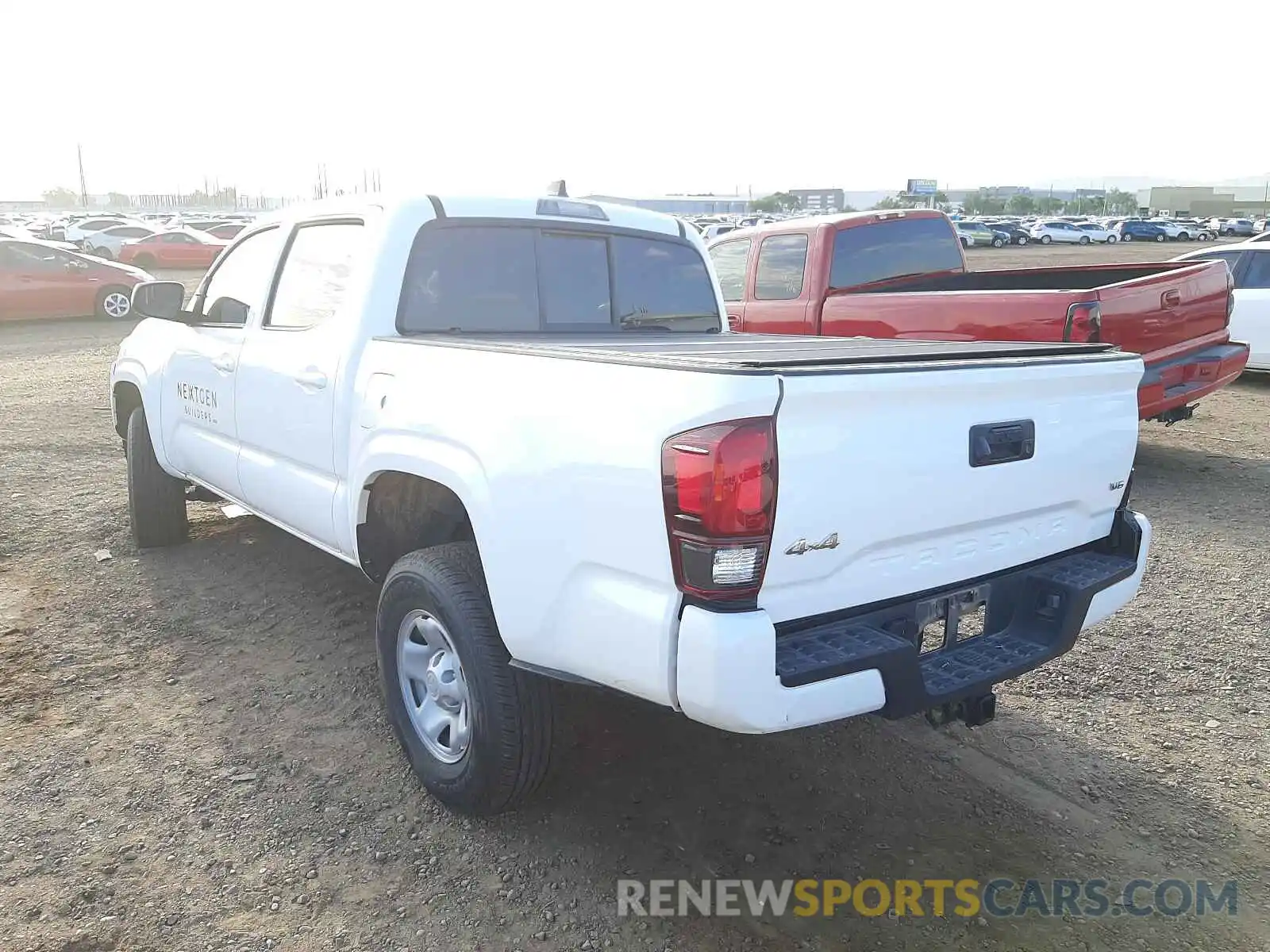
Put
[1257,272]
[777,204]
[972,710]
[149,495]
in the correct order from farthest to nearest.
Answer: [777,204] < [1257,272] < [149,495] < [972,710]

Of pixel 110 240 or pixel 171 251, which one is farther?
pixel 110 240

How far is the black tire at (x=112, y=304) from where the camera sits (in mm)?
18438

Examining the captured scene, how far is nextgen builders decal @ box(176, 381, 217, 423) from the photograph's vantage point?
4.82 m

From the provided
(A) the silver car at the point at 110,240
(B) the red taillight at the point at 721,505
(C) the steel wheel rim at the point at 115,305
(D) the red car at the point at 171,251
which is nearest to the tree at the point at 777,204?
(A) the silver car at the point at 110,240

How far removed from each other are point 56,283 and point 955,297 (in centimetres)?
1670

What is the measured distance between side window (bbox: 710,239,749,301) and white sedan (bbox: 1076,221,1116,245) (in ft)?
177

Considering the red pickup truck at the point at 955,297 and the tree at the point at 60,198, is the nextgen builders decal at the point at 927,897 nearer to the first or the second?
the red pickup truck at the point at 955,297

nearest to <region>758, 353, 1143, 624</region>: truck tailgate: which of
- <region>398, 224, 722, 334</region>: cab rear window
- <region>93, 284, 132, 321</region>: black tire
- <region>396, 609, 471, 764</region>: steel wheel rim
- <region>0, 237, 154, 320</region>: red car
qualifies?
<region>396, 609, 471, 764</region>: steel wheel rim

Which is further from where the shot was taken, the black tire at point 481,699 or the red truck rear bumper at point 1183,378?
the red truck rear bumper at point 1183,378

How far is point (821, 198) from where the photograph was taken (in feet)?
507

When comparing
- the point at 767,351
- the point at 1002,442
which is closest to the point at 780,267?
the point at 767,351

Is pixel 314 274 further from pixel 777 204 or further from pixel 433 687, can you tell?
pixel 777 204

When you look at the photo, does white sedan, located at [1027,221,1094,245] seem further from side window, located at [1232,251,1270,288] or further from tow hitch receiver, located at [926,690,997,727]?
tow hitch receiver, located at [926,690,997,727]

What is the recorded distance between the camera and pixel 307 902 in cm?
282
